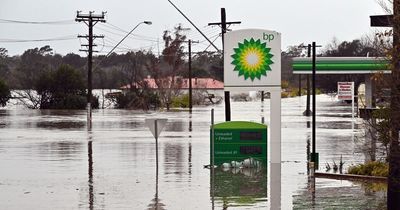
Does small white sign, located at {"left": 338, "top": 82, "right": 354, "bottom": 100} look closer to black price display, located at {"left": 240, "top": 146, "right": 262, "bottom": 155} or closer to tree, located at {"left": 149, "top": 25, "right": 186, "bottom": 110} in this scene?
tree, located at {"left": 149, "top": 25, "right": 186, "bottom": 110}

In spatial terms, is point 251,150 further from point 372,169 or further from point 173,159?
point 173,159

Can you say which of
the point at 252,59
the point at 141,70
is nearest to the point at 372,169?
the point at 252,59

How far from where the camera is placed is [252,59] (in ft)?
74.7

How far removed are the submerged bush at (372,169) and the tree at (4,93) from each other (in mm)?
66710

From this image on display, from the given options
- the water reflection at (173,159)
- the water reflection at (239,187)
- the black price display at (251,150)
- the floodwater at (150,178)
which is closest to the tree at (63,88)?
the floodwater at (150,178)

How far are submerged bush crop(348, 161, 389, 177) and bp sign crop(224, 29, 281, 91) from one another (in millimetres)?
3921

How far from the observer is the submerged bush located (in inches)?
760

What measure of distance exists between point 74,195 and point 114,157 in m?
9.85

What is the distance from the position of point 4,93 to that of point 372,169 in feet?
229

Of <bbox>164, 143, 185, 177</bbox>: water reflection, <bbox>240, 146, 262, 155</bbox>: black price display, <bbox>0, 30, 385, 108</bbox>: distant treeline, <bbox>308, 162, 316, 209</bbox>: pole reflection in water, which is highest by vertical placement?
<bbox>0, 30, 385, 108</bbox>: distant treeline

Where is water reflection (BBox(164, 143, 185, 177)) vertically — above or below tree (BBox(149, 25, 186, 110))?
below

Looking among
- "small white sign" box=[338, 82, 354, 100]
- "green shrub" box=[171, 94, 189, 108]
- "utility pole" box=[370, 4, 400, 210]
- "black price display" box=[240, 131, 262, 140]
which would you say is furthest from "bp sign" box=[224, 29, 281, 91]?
"green shrub" box=[171, 94, 189, 108]

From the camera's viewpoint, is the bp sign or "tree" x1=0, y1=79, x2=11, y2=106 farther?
"tree" x1=0, y1=79, x2=11, y2=106

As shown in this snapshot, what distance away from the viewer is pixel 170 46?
100250 millimetres
